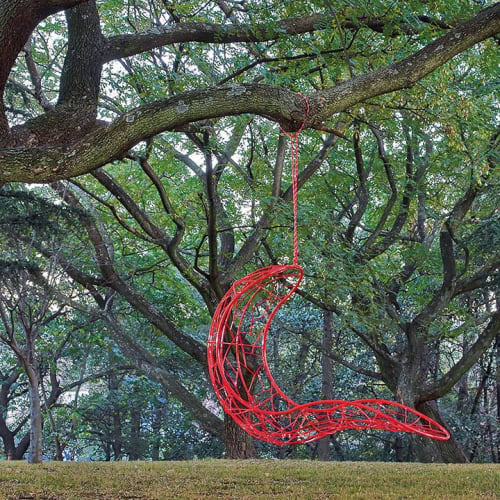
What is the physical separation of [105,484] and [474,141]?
18.1ft

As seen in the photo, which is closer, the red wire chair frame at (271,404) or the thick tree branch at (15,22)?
the red wire chair frame at (271,404)

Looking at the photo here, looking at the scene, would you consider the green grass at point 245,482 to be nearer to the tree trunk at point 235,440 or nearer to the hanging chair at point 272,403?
the hanging chair at point 272,403

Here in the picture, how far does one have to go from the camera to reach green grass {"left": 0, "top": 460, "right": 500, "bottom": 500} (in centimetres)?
457

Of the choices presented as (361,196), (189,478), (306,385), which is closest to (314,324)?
(306,385)

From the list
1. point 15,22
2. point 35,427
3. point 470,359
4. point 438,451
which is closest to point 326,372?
point 438,451

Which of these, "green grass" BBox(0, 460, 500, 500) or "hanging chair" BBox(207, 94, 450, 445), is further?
"green grass" BBox(0, 460, 500, 500)

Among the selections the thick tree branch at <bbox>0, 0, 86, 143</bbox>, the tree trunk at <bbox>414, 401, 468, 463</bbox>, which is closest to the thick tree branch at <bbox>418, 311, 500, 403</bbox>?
the tree trunk at <bbox>414, 401, 468, 463</bbox>

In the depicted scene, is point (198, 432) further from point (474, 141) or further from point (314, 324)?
point (474, 141)

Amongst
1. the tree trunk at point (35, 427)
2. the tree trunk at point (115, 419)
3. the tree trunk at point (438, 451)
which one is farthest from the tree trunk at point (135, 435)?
the tree trunk at point (438, 451)

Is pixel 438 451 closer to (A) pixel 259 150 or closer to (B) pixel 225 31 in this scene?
(A) pixel 259 150

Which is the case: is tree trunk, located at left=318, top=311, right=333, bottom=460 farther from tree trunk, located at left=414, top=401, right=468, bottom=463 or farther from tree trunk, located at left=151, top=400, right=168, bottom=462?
tree trunk, located at left=151, top=400, right=168, bottom=462

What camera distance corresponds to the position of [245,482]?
5281 mm

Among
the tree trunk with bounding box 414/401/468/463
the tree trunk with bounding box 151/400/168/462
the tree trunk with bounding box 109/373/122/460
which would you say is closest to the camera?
the tree trunk with bounding box 414/401/468/463

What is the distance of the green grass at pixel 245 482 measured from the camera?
4.57 meters
